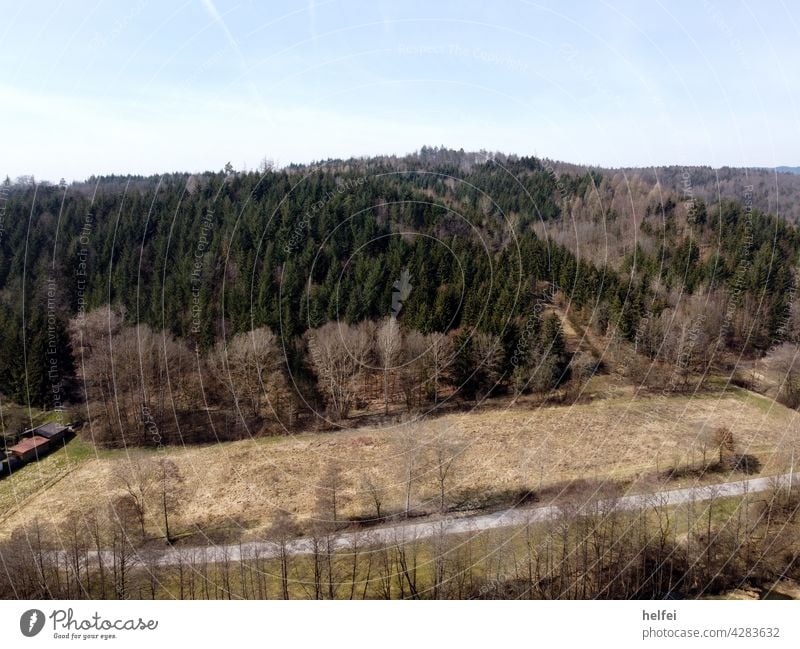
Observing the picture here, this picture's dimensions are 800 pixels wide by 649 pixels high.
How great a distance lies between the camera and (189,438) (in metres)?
18.0

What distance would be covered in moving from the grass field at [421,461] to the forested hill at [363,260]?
13.4ft

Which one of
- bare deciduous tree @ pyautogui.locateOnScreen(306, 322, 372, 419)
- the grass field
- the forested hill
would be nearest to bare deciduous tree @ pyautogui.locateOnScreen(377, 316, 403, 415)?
bare deciduous tree @ pyautogui.locateOnScreen(306, 322, 372, 419)

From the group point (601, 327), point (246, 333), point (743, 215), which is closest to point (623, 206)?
point (743, 215)

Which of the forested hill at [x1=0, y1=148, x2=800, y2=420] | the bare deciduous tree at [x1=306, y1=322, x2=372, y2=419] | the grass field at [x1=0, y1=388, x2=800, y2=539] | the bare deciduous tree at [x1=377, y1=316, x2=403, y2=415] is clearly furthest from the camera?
the forested hill at [x1=0, y1=148, x2=800, y2=420]

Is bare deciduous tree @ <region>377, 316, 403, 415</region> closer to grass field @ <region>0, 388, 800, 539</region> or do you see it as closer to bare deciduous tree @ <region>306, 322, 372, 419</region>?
bare deciduous tree @ <region>306, 322, 372, 419</region>

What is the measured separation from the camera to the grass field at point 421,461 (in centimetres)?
1390

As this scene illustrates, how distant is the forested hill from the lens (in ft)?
73.0

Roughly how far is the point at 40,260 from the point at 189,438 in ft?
47.4

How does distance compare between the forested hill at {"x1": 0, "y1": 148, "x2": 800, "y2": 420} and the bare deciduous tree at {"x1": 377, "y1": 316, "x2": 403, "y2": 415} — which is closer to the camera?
the bare deciduous tree at {"x1": 377, "y1": 316, "x2": 403, "y2": 415}

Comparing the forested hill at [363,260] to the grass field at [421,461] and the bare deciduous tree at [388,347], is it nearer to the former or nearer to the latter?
the bare deciduous tree at [388,347]

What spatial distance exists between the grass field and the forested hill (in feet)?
13.4

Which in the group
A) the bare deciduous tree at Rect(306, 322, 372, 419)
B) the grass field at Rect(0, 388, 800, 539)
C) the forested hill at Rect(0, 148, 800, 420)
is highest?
the forested hill at Rect(0, 148, 800, 420)

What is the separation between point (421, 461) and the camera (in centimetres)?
1602
